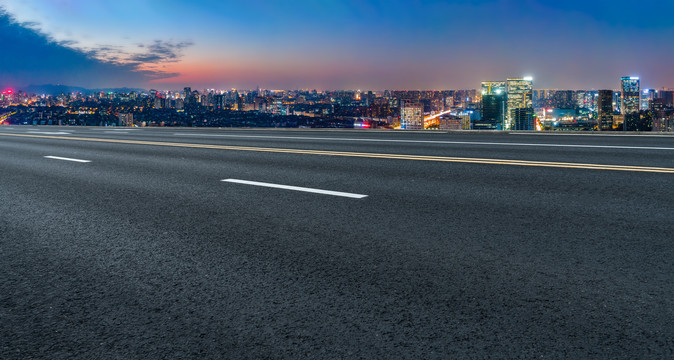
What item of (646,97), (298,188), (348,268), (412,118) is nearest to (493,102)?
(412,118)

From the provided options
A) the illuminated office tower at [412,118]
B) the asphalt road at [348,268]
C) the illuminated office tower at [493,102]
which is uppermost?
the illuminated office tower at [493,102]

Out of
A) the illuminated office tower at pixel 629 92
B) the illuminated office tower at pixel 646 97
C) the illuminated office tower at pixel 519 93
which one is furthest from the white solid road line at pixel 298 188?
the illuminated office tower at pixel 646 97

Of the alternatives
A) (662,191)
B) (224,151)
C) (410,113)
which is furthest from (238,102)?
(662,191)

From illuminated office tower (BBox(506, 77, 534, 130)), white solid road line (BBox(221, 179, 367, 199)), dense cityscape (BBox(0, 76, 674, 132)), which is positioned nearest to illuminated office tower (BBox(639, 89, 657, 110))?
dense cityscape (BBox(0, 76, 674, 132))

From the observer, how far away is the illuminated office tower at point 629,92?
336 feet

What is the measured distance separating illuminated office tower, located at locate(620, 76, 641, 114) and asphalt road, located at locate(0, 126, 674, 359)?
110m

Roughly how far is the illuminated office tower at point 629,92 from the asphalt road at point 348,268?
4335 inches

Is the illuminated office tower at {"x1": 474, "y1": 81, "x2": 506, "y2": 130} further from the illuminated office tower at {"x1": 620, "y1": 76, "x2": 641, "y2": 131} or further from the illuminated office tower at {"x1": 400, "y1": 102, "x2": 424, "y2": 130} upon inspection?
the illuminated office tower at {"x1": 400, "y1": 102, "x2": 424, "y2": 130}

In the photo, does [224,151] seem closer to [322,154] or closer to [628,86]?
[322,154]

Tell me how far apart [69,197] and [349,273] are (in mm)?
5250

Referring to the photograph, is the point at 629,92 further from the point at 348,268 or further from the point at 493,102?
the point at 348,268

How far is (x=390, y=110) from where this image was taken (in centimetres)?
9231

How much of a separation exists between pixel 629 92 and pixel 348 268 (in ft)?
409

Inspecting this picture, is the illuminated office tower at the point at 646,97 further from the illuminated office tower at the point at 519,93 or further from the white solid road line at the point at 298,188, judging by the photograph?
the white solid road line at the point at 298,188
